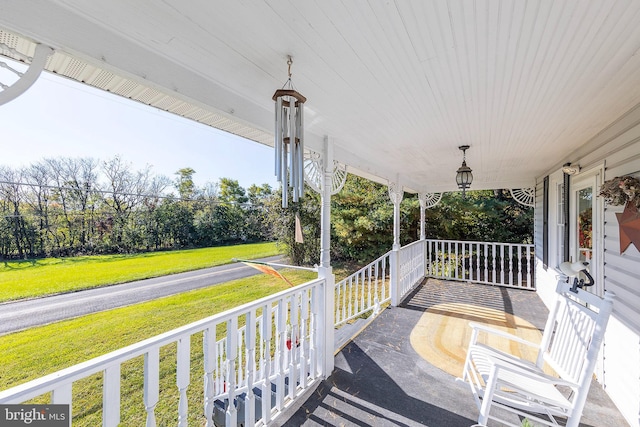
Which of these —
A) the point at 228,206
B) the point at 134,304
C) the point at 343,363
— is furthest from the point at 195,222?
the point at 343,363

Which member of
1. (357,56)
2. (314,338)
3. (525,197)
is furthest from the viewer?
(525,197)

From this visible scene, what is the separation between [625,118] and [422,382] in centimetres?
297

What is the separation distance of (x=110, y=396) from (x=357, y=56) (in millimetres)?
1976

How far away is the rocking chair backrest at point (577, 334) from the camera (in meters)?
1.58

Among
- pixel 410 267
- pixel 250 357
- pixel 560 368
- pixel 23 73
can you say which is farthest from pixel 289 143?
pixel 410 267

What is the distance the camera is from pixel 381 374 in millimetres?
2506

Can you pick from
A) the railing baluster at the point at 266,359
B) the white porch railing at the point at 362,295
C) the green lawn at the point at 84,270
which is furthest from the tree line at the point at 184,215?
the railing baluster at the point at 266,359

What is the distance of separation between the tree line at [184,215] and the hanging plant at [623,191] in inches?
170

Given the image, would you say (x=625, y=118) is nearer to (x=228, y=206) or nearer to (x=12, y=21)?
(x=12, y=21)

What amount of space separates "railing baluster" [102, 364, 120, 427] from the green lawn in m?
4.40

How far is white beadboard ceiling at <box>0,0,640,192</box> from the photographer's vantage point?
108 centimetres

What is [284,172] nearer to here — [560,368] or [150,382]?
[150,382]

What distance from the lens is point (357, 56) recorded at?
1.43 m

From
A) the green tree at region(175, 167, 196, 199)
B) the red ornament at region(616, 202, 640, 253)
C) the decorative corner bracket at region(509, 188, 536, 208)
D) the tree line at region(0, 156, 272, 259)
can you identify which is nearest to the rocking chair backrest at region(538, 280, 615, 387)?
the red ornament at region(616, 202, 640, 253)
